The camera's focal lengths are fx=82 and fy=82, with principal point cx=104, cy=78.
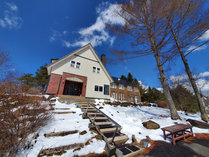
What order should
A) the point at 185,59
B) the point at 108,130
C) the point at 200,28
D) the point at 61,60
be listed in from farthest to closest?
1. the point at 61,60
2. the point at 185,59
3. the point at 200,28
4. the point at 108,130

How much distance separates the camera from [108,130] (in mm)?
3822

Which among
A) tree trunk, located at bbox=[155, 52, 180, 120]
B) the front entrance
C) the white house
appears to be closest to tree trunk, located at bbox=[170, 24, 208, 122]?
tree trunk, located at bbox=[155, 52, 180, 120]

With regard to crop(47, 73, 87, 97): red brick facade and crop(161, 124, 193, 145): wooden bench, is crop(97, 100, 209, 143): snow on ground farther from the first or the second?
crop(47, 73, 87, 97): red brick facade

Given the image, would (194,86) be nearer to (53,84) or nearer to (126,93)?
(53,84)

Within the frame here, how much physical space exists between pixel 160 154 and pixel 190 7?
9854mm

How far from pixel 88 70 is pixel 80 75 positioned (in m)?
1.67

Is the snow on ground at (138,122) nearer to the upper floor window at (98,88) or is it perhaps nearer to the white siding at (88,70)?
the white siding at (88,70)

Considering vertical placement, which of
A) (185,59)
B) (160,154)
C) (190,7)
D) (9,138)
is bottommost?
(160,154)

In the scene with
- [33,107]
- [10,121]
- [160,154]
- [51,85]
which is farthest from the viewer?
[51,85]

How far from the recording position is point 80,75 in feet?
43.3

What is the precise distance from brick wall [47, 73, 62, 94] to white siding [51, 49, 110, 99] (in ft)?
2.28

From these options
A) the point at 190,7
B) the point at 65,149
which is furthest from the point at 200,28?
the point at 65,149

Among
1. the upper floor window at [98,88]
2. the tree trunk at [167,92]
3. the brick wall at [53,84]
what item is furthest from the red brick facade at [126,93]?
the tree trunk at [167,92]

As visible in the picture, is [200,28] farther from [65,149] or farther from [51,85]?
[51,85]
